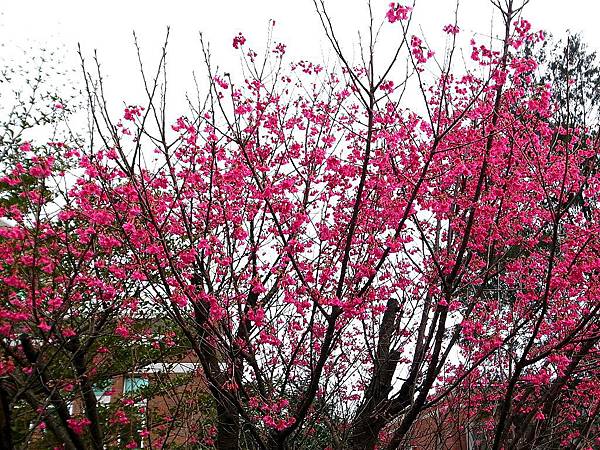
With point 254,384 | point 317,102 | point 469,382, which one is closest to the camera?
point 254,384

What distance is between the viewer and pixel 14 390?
18.6ft

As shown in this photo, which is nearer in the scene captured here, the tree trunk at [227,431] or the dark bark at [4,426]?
the dark bark at [4,426]

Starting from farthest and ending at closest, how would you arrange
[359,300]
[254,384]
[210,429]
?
[210,429]
[254,384]
[359,300]

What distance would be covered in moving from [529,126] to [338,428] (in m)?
4.13

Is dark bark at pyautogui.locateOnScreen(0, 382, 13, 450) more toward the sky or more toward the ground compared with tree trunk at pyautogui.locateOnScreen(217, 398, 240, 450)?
more toward the sky

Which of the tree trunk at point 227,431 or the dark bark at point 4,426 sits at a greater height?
the dark bark at point 4,426

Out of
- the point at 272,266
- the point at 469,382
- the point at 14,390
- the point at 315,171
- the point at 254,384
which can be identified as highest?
the point at 315,171

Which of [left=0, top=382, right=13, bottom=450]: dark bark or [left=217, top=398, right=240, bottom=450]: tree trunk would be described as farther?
[left=217, top=398, right=240, bottom=450]: tree trunk

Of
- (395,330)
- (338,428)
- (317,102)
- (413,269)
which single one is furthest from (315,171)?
(338,428)

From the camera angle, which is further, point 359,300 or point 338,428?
point 338,428

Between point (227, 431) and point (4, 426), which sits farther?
point (227, 431)

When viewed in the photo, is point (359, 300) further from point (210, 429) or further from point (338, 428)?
point (210, 429)

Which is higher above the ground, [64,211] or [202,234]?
[64,211]

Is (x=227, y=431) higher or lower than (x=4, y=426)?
lower
